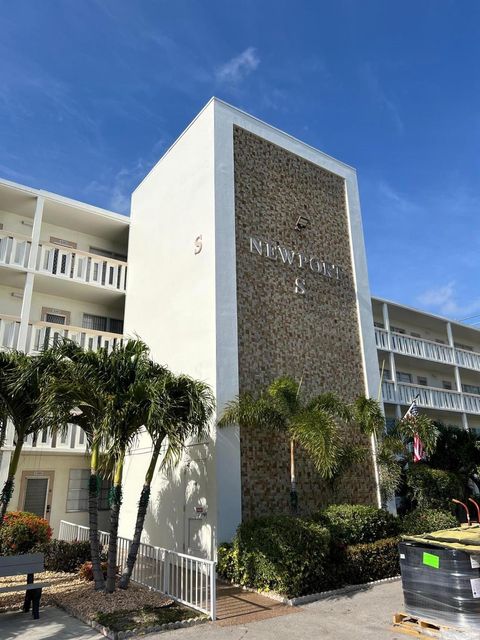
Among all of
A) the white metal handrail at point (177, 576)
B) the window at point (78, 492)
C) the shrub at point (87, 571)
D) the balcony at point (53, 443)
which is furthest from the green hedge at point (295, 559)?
the window at point (78, 492)

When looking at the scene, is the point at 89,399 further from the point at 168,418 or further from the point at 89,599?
the point at 89,599

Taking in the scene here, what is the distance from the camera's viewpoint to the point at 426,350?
75.5 ft

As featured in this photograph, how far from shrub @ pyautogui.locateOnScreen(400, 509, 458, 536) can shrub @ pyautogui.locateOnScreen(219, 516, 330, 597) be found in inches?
135

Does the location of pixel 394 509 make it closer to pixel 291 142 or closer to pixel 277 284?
pixel 277 284

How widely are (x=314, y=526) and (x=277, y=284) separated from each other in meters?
7.16

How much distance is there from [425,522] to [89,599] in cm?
853

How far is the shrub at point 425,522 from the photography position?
40.0ft

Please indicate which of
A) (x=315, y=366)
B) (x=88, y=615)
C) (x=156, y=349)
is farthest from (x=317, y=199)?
(x=88, y=615)

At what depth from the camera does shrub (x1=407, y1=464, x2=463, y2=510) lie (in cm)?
1439

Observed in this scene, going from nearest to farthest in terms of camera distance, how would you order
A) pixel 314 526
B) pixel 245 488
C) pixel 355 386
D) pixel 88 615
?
1. pixel 88 615
2. pixel 314 526
3. pixel 245 488
4. pixel 355 386

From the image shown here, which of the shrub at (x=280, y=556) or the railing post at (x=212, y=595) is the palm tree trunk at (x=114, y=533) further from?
the shrub at (x=280, y=556)

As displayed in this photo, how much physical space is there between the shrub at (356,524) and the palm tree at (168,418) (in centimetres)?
385

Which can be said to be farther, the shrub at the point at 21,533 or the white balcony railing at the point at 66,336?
the white balcony railing at the point at 66,336

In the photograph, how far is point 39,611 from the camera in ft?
27.0
